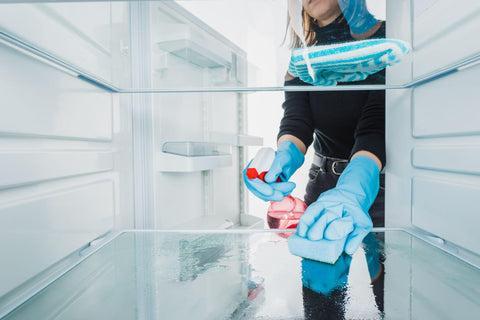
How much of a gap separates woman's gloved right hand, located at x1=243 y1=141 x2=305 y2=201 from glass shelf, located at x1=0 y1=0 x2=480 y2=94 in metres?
0.28

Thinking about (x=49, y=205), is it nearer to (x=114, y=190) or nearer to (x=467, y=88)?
(x=114, y=190)

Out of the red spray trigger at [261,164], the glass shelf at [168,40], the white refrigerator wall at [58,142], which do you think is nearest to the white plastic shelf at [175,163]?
the white refrigerator wall at [58,142]

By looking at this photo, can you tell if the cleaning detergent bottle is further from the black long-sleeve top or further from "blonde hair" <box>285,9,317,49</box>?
"blonde hair" <box>285,9,317,49</box>

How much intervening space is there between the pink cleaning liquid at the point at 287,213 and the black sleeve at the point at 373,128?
0.68 metres

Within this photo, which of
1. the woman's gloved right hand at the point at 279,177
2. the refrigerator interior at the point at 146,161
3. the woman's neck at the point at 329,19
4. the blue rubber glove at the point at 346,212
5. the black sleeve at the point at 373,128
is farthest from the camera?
the woman's neck at the point at 329,19

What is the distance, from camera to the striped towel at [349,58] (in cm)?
95

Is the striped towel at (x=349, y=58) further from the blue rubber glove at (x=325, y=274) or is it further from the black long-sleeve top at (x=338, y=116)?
the blue rubber glove at (x=325, y=274)

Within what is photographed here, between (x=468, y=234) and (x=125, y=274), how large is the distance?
2.92 ft

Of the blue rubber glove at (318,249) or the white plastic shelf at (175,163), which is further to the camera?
the white plastic shelf at (175,163)

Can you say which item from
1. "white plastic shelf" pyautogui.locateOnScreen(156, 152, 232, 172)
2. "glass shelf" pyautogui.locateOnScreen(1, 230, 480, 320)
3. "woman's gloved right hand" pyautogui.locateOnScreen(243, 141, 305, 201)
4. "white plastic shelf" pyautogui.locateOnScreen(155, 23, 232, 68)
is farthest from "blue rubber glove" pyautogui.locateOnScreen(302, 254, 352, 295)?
"white plastic shelf" pyautogui.locateOnScreen(155, 23, 232, 68)

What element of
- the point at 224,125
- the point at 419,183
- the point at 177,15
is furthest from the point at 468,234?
the point at 224,125

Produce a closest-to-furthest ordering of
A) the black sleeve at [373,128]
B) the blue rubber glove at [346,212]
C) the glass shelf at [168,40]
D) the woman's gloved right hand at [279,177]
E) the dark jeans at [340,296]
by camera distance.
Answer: the dark jeans at [340,296] → the glass shelf at [168,40] → the blue rubber glove at [346,212] → the woman's gloved right hand at [279,177] → the black sleeve at [373,128]

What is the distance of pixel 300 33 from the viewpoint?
1.28 m

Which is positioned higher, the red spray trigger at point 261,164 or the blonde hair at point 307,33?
the blonde hair at point 307,33
